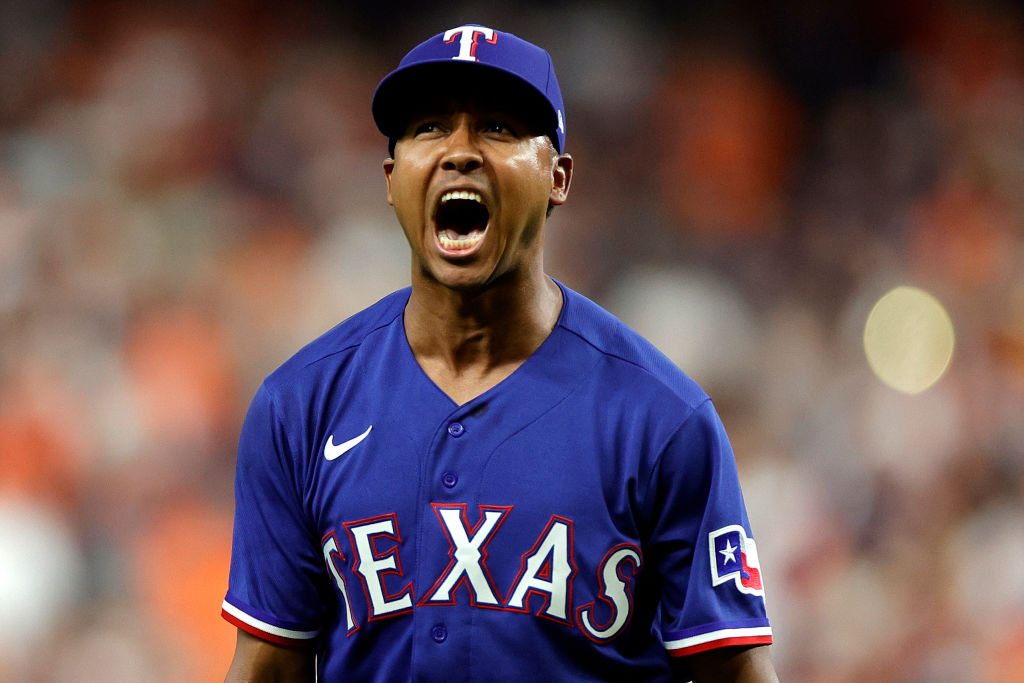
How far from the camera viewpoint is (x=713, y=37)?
3.17 meters

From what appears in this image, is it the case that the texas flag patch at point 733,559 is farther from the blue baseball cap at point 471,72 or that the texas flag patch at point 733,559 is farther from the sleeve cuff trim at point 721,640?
the blue baseball cap at point 471,72

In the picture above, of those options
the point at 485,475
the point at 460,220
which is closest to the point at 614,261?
Answer: the point at 460,220

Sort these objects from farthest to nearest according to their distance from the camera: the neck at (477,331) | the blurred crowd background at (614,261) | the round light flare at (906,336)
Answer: the round light flare at (906,336) → the blurred crowd background at (614,261) → the neck at (477,331)

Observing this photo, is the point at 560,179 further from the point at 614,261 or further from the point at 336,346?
the point at 614,261

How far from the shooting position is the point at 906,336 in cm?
318

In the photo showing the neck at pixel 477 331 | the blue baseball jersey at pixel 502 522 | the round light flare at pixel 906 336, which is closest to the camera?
the blue baseball jersey at pixel 502 522

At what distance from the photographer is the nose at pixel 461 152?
4.30ft

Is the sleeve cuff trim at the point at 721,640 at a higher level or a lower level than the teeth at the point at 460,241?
lower

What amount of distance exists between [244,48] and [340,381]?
198 cm

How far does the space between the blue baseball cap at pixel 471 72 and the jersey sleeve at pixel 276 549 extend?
0.42 meters

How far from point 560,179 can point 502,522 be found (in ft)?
1.56

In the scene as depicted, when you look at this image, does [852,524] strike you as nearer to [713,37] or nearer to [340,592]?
[713,37]

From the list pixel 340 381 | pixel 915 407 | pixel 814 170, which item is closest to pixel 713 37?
pixel 814 170

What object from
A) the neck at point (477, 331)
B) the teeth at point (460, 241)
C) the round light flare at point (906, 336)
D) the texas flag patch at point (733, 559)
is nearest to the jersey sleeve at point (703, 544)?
the texas flag patch at point (733, 559)
